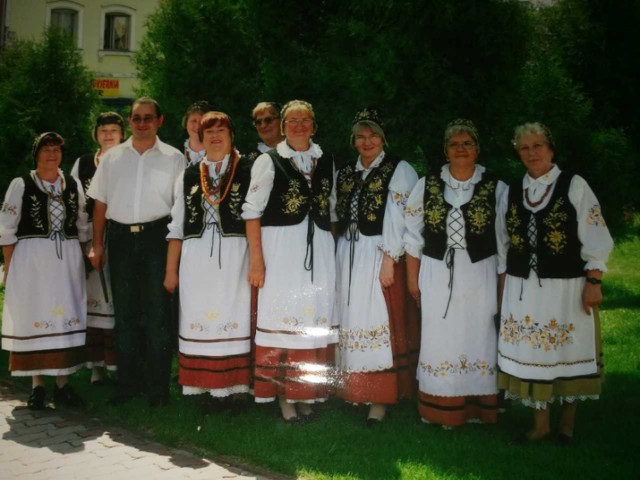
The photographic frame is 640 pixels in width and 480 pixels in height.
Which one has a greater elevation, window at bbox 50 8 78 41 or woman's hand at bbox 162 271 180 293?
window at bbox 50 8 78 41

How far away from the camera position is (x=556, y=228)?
4.19m

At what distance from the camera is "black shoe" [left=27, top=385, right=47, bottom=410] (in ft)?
16.9

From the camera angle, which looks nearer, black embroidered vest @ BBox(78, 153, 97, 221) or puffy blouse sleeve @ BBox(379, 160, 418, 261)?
puffy blouse sleeve @ BBox(379, 160, 418, 261)

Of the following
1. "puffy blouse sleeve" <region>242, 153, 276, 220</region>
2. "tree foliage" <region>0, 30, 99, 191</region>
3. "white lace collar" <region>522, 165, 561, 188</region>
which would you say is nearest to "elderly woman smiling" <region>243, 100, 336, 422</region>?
"puffy blouse sleeve" <region>242, 153, 276, 220</region>

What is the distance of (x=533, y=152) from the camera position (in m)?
4.33

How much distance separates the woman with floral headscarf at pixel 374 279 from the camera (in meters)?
4.70

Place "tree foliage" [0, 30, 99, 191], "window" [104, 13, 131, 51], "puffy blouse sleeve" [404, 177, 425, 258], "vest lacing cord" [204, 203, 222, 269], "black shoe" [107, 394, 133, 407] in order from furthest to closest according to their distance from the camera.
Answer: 1. "window" [104, 13, 131, 51]
2. "tree foliage" [0, 30, 99, 191]
3. "black shoe" [107, 394, 133, 407]
4. "vest lacing cord" [204, 203, 222, 269]
5. "puffy blouse sleeve" [404, 177, 425, 258]

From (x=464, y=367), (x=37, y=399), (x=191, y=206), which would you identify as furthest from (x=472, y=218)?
(x=37, y=399)

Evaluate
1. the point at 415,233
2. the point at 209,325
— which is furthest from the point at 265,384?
the point at 415,233

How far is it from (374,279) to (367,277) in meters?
0.05

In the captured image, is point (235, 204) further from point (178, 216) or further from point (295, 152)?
point (295, 152)

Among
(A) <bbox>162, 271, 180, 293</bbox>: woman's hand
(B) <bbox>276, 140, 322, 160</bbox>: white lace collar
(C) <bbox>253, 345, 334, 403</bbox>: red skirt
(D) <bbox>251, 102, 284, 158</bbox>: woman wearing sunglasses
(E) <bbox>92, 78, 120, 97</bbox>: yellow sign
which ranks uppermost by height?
(E) <bbox>92, 78, 120, 97</bbox>: yellow sign

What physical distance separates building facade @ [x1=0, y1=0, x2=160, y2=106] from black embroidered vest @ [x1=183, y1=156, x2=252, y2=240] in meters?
17.6

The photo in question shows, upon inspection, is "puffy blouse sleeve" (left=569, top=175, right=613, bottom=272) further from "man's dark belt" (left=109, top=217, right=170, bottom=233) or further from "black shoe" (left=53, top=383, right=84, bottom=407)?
"black shoe" (left=53, top=383, right=84, bottom=407)
